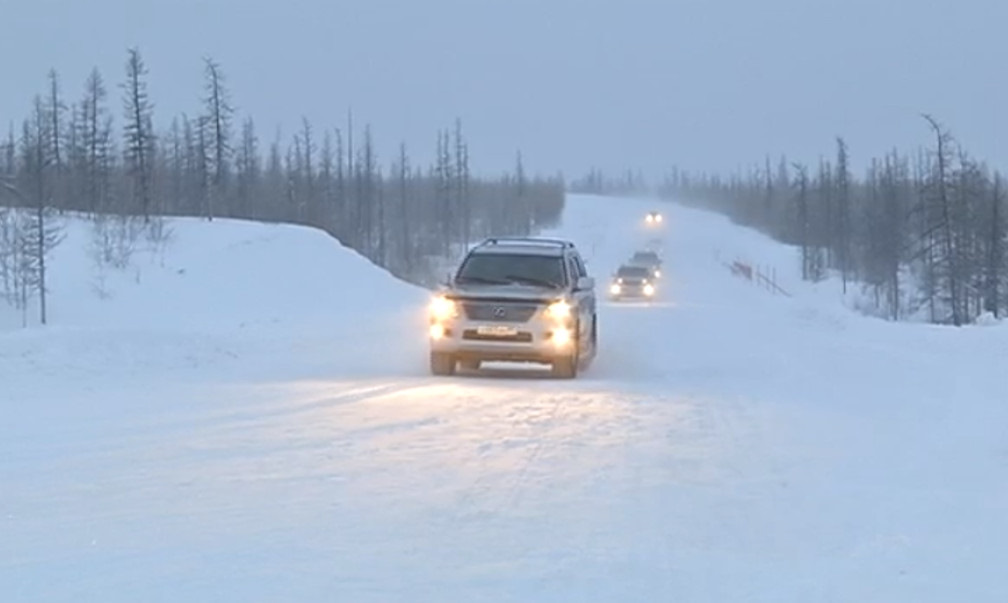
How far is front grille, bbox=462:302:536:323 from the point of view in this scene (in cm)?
2066

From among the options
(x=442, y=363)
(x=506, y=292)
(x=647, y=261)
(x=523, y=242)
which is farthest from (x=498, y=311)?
(x=647, y=261)

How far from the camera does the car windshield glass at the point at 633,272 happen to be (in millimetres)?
61594

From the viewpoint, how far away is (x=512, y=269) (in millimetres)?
21875

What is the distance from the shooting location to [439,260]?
321ft

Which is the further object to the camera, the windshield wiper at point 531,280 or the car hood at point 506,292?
the windshield wiper at point 531,280

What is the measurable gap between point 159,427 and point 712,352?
1347 cm

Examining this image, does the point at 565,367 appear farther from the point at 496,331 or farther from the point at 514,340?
the point at 496,331

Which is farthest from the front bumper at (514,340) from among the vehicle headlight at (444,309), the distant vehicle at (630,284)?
the distant vehicle at (630,284)

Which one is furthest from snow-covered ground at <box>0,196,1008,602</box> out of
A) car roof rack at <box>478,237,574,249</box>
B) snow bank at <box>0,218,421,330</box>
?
snow bank at <box>0,218,421,330</box>

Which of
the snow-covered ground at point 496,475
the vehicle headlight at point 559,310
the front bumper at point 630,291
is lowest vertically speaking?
the snow-covered ground at point 496,475

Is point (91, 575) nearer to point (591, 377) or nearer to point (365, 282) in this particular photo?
point (591, 377)

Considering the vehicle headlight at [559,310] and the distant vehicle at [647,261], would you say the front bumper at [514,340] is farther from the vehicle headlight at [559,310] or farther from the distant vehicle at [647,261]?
the distant vehicle at [647,261]

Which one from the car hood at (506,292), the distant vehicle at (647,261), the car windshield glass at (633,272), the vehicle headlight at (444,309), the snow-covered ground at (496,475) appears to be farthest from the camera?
the distant vehicle at (647,261)

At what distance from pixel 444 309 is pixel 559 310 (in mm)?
1690
